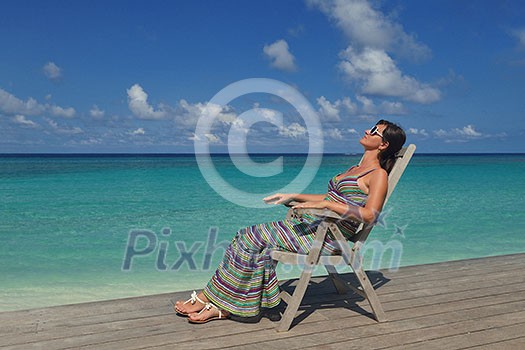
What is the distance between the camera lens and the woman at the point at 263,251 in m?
2.98

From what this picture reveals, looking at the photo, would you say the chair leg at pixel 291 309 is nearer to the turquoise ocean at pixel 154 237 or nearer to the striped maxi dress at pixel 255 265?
the striped maxi dress at pixel 255 265

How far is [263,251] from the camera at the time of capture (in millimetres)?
3039

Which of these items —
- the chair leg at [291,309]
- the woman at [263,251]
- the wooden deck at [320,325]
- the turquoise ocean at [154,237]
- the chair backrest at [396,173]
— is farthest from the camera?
the turquoise ocean at [154,237]

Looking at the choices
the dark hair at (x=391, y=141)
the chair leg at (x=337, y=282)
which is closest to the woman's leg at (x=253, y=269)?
the chair leg at (x=337, y=282)

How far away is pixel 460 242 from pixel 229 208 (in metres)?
6.18

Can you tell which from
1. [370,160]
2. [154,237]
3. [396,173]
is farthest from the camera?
[154,237]

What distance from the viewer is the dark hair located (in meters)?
3.26

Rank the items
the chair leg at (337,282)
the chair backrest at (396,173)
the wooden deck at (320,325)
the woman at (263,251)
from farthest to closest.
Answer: the chair leg at (337,282) < the chair backrest at (396,173) < the woman at (263,251) < the wooden deck at (320,325)

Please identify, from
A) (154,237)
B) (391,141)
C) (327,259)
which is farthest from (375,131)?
(154,237)

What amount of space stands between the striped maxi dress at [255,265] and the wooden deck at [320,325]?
13 centimetres

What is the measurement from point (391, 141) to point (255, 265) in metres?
1.15

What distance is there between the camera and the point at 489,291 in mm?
3635

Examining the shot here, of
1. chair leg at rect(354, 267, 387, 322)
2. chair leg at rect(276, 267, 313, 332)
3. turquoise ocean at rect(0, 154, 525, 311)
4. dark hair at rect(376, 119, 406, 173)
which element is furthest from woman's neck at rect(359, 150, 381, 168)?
chair leg at rect(276, 267, 313, 332)

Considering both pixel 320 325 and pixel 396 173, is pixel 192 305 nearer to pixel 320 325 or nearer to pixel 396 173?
pixel 320 325
